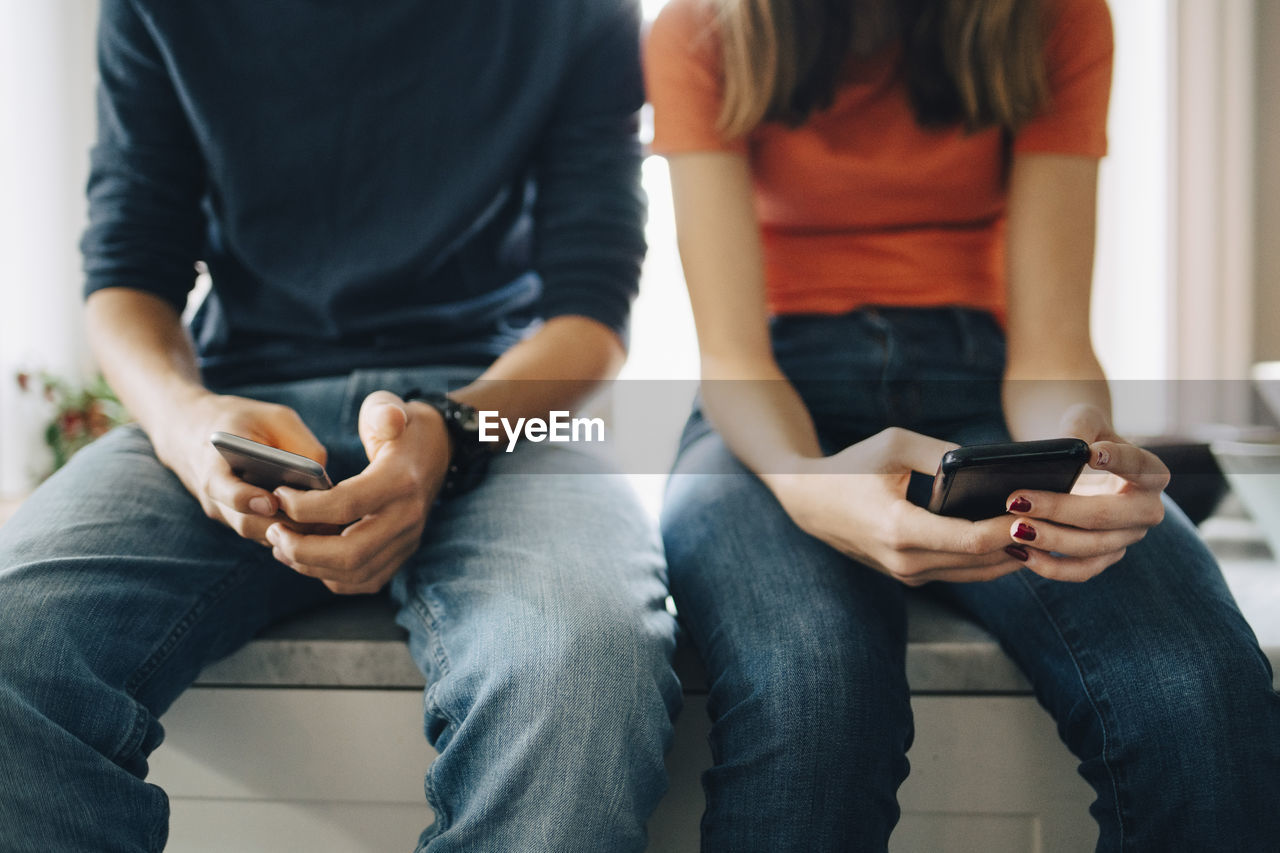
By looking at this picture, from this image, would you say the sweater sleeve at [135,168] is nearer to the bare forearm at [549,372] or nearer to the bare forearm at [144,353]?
the bare forearm at [144,353]

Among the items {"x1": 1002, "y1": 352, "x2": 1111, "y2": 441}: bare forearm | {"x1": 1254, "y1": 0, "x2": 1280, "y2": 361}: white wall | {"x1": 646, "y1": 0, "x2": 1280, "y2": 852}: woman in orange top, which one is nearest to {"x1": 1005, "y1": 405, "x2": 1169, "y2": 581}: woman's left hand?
{"x1": 646, "y1": 0, "x2": 1280, "y2": 852}: woman in orange top

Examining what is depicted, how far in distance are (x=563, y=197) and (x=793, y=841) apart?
54 centimetres

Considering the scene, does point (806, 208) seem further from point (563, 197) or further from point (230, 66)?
point (230, 66)

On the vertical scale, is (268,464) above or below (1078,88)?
below

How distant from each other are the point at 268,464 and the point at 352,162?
339mm

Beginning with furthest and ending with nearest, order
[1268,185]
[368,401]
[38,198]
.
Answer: [38,198] < [1268,185] < [368,401]

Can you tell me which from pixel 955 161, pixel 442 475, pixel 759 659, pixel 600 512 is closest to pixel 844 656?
pixel 759 659

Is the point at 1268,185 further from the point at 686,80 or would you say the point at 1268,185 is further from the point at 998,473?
the point at 998,473

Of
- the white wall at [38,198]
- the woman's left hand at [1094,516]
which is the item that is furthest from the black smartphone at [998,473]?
the white wall at [38,198]

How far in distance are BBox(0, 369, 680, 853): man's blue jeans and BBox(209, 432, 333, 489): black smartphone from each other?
Answer: 0.09 metres

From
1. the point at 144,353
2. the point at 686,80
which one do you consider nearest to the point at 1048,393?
the point at 686,80

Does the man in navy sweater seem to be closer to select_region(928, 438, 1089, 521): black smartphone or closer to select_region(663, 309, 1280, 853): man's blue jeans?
select_region(663, 309, 1280, 853): man's blue jeans

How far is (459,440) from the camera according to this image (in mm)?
623

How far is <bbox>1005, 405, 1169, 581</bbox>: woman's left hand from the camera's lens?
1.52 ft
